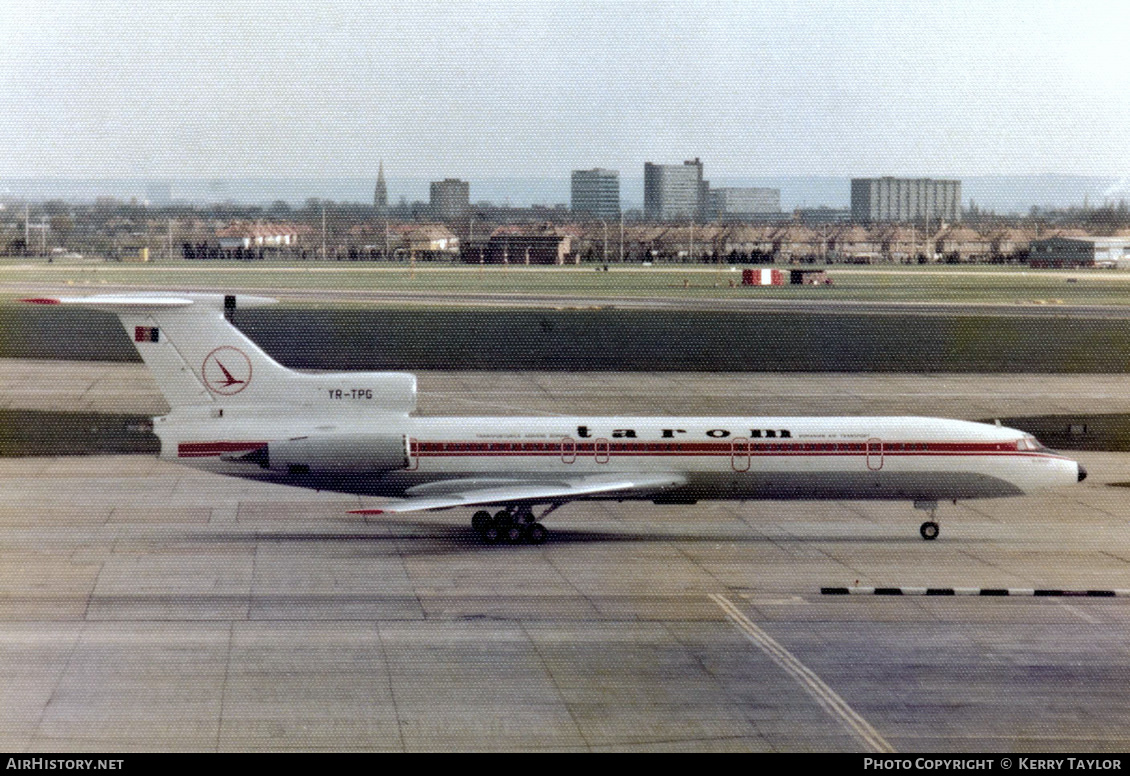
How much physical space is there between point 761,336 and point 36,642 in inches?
2748

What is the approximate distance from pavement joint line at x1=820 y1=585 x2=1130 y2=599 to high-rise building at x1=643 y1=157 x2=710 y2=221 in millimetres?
79061

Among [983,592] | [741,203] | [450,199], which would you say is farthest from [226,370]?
[741,203]

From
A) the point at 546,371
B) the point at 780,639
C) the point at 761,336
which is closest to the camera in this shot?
the point at 780,639

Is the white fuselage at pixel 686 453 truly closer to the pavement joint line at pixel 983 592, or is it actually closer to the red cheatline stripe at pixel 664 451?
the red cheatline stripe at pixel 664 451

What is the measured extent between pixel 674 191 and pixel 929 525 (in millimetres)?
78008

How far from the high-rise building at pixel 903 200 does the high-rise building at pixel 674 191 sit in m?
22.9

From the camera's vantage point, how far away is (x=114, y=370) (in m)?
78.8

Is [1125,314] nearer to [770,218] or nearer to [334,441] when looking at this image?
[770,218]

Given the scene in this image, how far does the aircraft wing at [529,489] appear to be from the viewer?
3706 cm

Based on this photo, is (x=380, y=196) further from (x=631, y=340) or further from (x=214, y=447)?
(x=214, y=447)

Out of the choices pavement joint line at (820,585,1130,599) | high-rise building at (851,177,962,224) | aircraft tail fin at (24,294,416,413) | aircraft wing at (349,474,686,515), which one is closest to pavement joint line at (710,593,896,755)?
pavement joint line at (820,585,1130,599)

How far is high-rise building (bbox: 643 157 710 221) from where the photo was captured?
11338cm

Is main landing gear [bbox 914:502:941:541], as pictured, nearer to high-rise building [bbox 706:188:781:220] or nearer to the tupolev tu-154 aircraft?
the tupolev tu-154 aircraft
